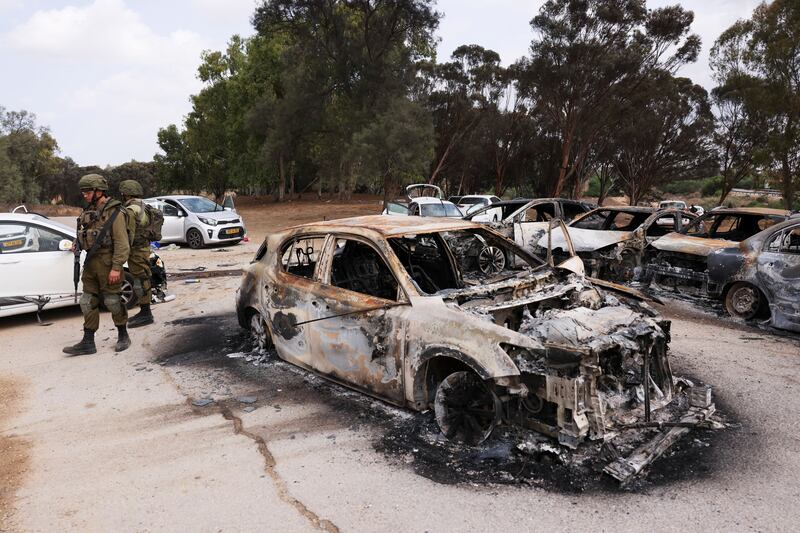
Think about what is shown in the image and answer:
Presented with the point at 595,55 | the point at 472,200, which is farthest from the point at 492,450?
the point at 595,55

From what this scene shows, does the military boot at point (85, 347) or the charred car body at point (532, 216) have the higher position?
the charred car body at point (532, 216)

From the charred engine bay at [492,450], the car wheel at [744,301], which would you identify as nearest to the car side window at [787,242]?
the car wheel at [744,301]

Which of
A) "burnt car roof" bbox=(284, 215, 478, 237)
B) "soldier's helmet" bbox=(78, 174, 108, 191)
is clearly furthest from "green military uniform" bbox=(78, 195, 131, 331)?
"burnt car roof" bbox=(284, 215, 478, 237)

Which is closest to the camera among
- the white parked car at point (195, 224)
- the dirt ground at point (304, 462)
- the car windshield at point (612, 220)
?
the dirt ground at point (304, 462)

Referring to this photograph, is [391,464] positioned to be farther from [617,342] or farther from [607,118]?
[607,118]

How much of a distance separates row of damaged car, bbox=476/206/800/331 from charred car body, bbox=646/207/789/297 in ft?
0.04

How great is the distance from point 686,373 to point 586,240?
16.7 feet

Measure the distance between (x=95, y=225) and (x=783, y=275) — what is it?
8.20 meters

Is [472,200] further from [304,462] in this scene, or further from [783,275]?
[304,462]

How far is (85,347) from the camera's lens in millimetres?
6168

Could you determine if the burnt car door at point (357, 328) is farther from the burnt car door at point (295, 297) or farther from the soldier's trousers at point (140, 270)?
the soldier's trousers at point (140, 270)

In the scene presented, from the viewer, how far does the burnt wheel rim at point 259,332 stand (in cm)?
582

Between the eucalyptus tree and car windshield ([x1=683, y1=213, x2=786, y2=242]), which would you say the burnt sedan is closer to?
car windshield ([x1=683, y1=213, x2=786, y2=242])

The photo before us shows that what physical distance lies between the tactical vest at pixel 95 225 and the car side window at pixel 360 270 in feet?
8.80
